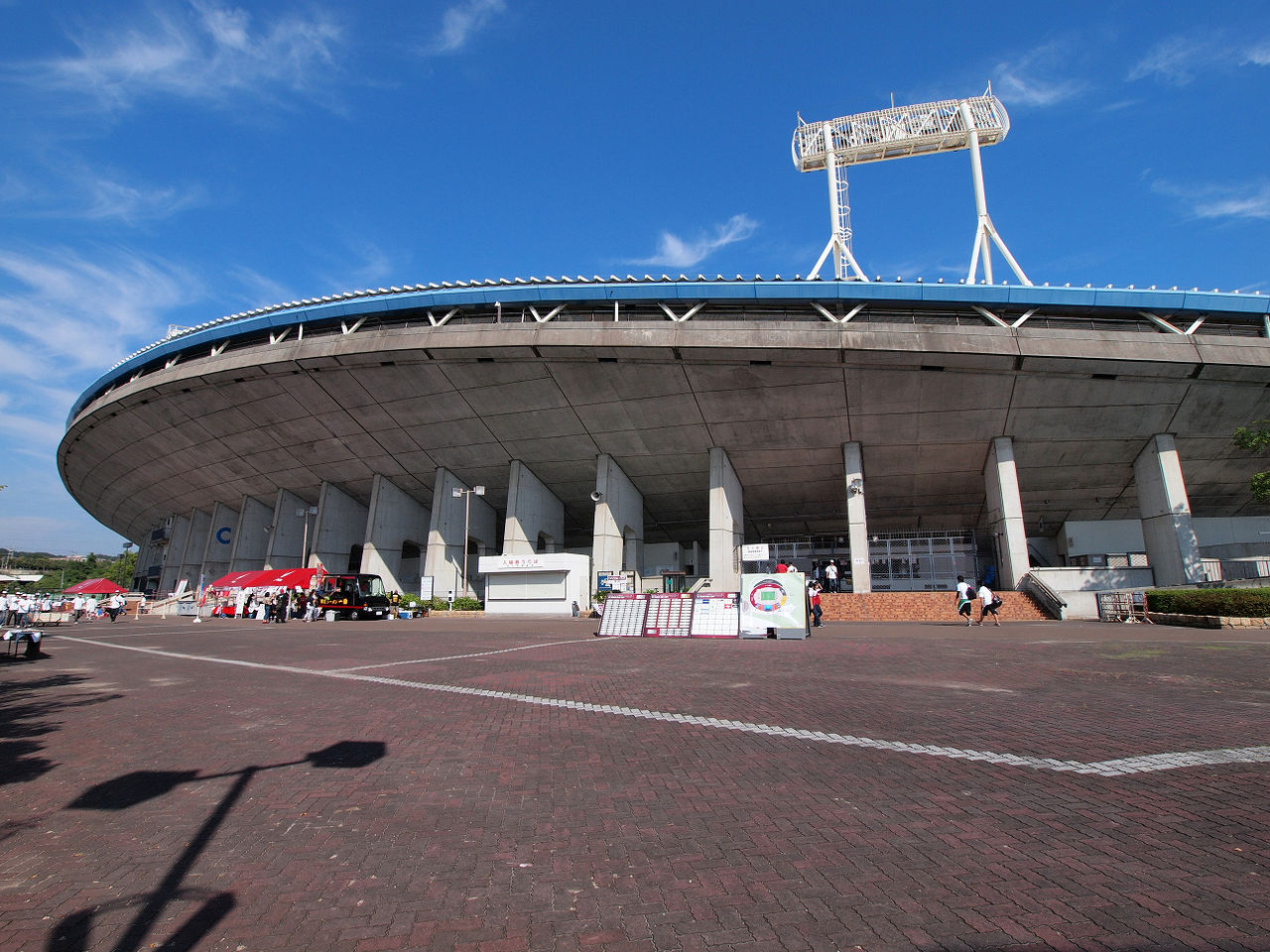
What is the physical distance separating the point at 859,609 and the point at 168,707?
80.6 ft

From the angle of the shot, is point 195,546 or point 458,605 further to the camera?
point 195,546

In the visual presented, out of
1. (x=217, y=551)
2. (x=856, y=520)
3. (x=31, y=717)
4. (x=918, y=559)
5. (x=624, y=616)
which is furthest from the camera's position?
(x=217, y=551)

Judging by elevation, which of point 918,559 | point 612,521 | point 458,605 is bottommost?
point 458,605

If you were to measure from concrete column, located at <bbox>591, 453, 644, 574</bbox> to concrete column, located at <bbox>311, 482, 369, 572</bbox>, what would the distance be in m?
19.2

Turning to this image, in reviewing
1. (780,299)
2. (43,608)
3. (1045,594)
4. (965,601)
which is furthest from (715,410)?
(43,608)

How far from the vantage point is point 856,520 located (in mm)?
30859

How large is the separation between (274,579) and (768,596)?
31199 millimetres

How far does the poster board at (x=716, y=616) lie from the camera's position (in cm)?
1694

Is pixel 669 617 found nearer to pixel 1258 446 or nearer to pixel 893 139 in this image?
pixel 1258 446

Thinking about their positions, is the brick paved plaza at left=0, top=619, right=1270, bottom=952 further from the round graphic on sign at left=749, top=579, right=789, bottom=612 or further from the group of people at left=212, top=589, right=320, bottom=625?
the group of people at left=212, top=589, right=320, bottom=625

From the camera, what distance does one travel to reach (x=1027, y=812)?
3.91m

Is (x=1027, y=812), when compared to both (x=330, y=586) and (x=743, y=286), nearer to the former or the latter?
(x=743, y=286)

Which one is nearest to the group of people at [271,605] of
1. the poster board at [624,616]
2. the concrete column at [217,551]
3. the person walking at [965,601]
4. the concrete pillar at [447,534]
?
the concrete pillar at [447,534]

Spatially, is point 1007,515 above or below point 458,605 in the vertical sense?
above
